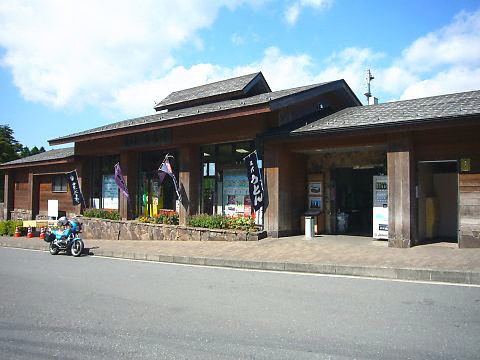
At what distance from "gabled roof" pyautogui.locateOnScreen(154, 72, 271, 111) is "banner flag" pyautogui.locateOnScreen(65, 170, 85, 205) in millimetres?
5674

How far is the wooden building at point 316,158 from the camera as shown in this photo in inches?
451

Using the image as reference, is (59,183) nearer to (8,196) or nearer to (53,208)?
(53,208)

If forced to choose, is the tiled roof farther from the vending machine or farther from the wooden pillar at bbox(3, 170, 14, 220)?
the wooden pillar at bbox(3, 170, 14, 220)

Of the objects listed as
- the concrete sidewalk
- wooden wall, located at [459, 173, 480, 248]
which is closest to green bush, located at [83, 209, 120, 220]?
the concrete sidewalk

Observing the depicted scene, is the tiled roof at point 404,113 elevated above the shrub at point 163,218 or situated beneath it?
elevated above

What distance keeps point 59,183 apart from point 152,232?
417 inches

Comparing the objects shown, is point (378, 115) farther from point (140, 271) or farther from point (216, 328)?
point (216, 328)

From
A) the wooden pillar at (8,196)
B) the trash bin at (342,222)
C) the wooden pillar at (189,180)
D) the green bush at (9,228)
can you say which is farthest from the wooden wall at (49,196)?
the trash bin at (342,222)

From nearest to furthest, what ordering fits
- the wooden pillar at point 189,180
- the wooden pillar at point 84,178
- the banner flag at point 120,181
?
the wooden pillar at point 189,180, the banner flag at point 120,181, the wooden pillar at point 84,178

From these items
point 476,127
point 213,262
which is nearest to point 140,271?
point 213,262

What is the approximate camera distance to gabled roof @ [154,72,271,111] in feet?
61.4

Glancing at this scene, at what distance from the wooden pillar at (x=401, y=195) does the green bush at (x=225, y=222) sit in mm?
4726

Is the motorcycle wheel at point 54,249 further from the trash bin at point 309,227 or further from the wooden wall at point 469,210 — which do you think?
the wooden wall at point 469,210

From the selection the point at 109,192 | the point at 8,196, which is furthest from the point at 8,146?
the point at 109,192
